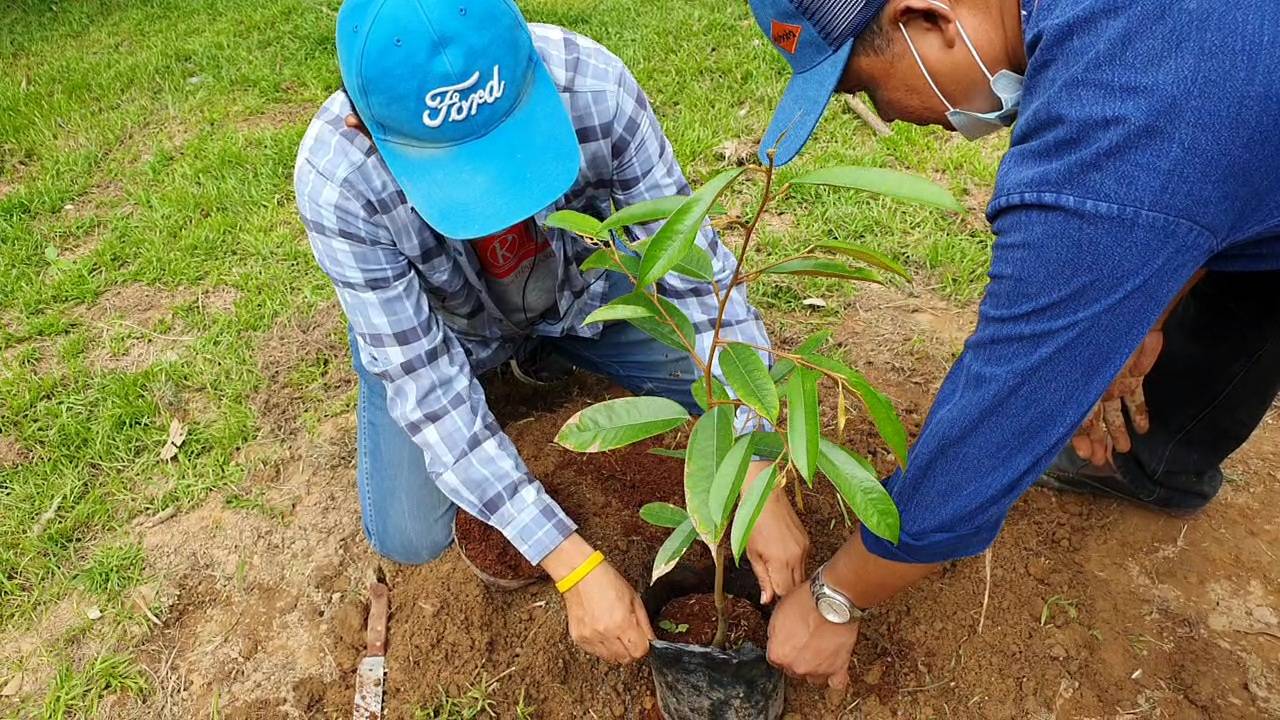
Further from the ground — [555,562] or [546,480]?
[555,562]

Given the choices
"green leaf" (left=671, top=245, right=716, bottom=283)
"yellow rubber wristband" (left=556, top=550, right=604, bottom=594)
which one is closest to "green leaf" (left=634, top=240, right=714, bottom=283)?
"green leaf" (left=671, top=245, right=716, bottom=283)

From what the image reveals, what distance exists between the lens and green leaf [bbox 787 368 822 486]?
3.57ft

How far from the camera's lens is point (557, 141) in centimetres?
143

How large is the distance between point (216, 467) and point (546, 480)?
3.04 ft

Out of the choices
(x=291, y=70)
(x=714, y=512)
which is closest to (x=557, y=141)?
(x=714, y=512)

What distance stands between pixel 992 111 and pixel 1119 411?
29.8 inches

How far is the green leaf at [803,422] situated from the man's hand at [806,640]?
414 millimetres

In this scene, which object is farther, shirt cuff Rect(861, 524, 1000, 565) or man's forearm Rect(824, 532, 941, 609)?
man's forearm Rect(824, 532, 941, 609)

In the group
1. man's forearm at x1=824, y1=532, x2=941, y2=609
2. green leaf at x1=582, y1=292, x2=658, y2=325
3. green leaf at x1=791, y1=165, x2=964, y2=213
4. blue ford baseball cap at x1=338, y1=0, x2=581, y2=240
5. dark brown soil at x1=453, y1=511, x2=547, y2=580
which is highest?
blue ford baseball cap at x1=338, y1=0, x2=581, y2=240

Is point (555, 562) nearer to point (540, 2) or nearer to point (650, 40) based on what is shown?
point (650, 40)

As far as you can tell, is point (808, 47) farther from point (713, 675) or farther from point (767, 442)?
point (713, 675)

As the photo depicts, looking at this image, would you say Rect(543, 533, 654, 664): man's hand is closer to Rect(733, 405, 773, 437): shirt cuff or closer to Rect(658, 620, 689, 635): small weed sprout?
Rect(658, 620, 689, 635): small weed sprout

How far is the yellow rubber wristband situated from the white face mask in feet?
3.10

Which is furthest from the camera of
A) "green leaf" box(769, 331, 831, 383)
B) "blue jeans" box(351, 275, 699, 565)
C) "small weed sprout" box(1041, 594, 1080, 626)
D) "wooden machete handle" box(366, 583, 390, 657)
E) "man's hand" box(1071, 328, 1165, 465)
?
"blue jeans" box(351, 275, 699, 565)
